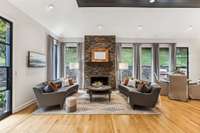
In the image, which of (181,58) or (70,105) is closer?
(70,105)

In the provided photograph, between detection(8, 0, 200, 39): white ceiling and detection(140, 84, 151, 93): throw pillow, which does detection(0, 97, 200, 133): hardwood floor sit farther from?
detection(8, 0, 200, 39): white ceiling

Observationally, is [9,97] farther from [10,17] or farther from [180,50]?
[180,50]

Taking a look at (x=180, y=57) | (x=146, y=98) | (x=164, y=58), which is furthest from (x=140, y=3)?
(x=180, y=57)

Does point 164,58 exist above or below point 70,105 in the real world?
above

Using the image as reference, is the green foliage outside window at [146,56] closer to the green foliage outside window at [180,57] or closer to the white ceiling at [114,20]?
the white ceiling at [114,20]

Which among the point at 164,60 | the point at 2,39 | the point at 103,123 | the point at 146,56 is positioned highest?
the point at 2,39

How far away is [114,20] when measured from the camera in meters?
8.34

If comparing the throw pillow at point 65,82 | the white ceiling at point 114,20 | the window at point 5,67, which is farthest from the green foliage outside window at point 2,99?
the throw pillow at point 65,82

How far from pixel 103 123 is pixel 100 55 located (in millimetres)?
6060

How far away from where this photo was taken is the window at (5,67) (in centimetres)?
476

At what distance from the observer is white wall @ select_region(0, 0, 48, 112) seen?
5177 mm

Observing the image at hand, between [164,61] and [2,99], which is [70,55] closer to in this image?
[164,61]

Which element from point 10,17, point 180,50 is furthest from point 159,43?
point 10,17

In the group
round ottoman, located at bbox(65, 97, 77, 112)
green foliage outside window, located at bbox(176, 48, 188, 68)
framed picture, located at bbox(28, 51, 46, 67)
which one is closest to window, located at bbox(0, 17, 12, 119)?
framed picture, located at bbox(28, 51, 46, 67)
